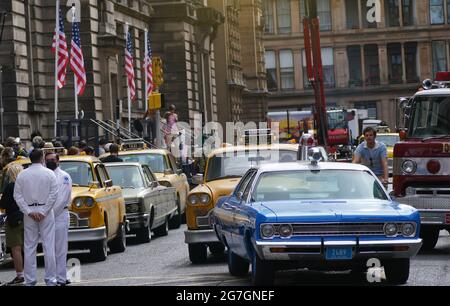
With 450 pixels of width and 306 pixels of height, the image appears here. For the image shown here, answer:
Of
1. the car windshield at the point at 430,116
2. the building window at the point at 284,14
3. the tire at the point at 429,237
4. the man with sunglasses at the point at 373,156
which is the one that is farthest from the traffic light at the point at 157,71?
the building window at the point at 284,14

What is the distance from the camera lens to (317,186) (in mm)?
15594

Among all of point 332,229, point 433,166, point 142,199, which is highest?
point 433,166

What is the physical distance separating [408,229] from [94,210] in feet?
24.3

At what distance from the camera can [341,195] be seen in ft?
50.6

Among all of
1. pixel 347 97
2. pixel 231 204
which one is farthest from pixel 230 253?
pixel 347 97

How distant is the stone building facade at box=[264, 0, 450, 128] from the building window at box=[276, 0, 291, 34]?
18cm

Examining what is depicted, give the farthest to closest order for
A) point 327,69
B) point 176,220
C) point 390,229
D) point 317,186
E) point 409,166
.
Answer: point 327,69 < point 176,220 < point 409,166 < point 317,186 < point 390,229

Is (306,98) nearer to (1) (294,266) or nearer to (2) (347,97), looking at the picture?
(2) (347,97)

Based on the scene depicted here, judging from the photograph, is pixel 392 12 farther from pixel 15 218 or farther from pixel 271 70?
pixel 15 218

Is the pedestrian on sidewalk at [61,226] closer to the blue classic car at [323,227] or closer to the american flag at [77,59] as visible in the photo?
the blue classic car at [323,227]

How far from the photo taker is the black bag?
57.9 ft

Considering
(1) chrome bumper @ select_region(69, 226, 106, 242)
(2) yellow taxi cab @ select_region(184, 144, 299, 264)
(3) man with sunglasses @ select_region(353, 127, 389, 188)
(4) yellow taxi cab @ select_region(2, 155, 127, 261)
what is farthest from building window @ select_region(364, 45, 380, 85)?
(1) chrome bumper @ select_region(69, 226, 106, 242)

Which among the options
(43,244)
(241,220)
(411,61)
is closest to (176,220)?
(43,244)

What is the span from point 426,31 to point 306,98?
40.9 ft
